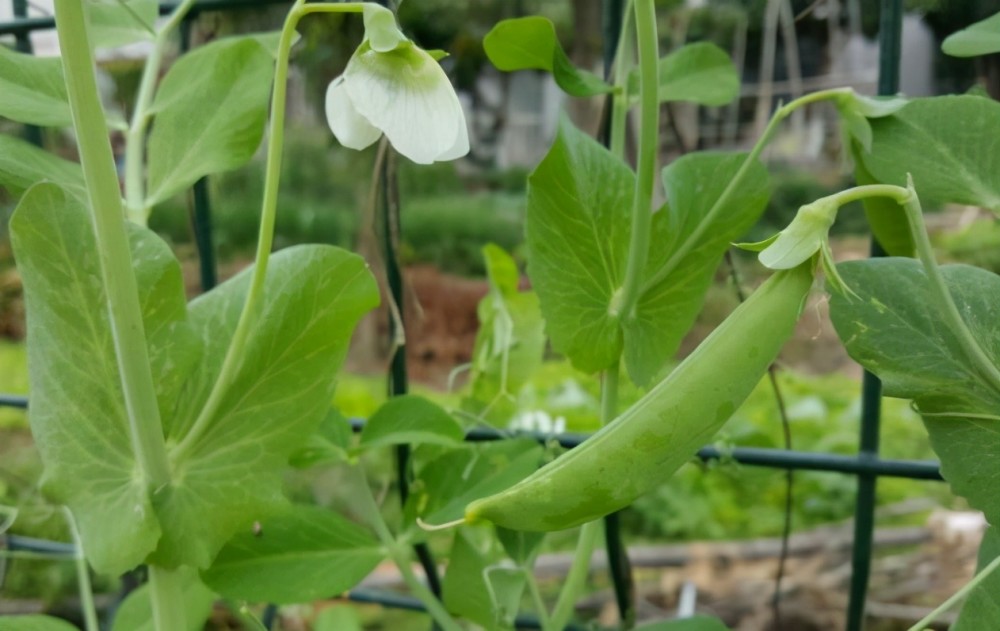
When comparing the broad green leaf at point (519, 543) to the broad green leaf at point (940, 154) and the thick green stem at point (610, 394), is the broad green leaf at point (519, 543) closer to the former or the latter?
the thick green stem at point (610, 394)

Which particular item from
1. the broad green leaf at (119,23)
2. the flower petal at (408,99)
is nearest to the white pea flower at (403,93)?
the flower petal at (408,99)

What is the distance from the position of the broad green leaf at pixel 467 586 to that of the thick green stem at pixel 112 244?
14cm

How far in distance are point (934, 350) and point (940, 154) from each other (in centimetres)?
A: 8

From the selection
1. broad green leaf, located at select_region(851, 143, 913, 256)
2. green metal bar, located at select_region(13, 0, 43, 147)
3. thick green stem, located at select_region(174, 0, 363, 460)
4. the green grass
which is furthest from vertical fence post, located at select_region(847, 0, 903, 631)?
the green grass

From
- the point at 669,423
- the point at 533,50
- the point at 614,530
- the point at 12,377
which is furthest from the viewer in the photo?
the point at 12,377

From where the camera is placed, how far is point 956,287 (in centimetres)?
30

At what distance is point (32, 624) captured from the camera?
365mm

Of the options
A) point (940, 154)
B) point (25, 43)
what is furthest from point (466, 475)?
point (25, 43)

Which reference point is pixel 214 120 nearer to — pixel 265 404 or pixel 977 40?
pixel 265 404

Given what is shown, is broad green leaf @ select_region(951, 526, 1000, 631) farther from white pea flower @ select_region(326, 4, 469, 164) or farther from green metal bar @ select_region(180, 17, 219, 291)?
green metal bar @ select_region(180, 17, 219, 291)

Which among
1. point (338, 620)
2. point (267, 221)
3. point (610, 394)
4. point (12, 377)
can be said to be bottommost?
point (12, 377)

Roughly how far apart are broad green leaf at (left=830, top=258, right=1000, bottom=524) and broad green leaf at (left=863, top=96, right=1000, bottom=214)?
0.15 feet

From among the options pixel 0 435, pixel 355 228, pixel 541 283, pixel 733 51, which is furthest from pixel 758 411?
pixel 733 51

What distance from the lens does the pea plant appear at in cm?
27
